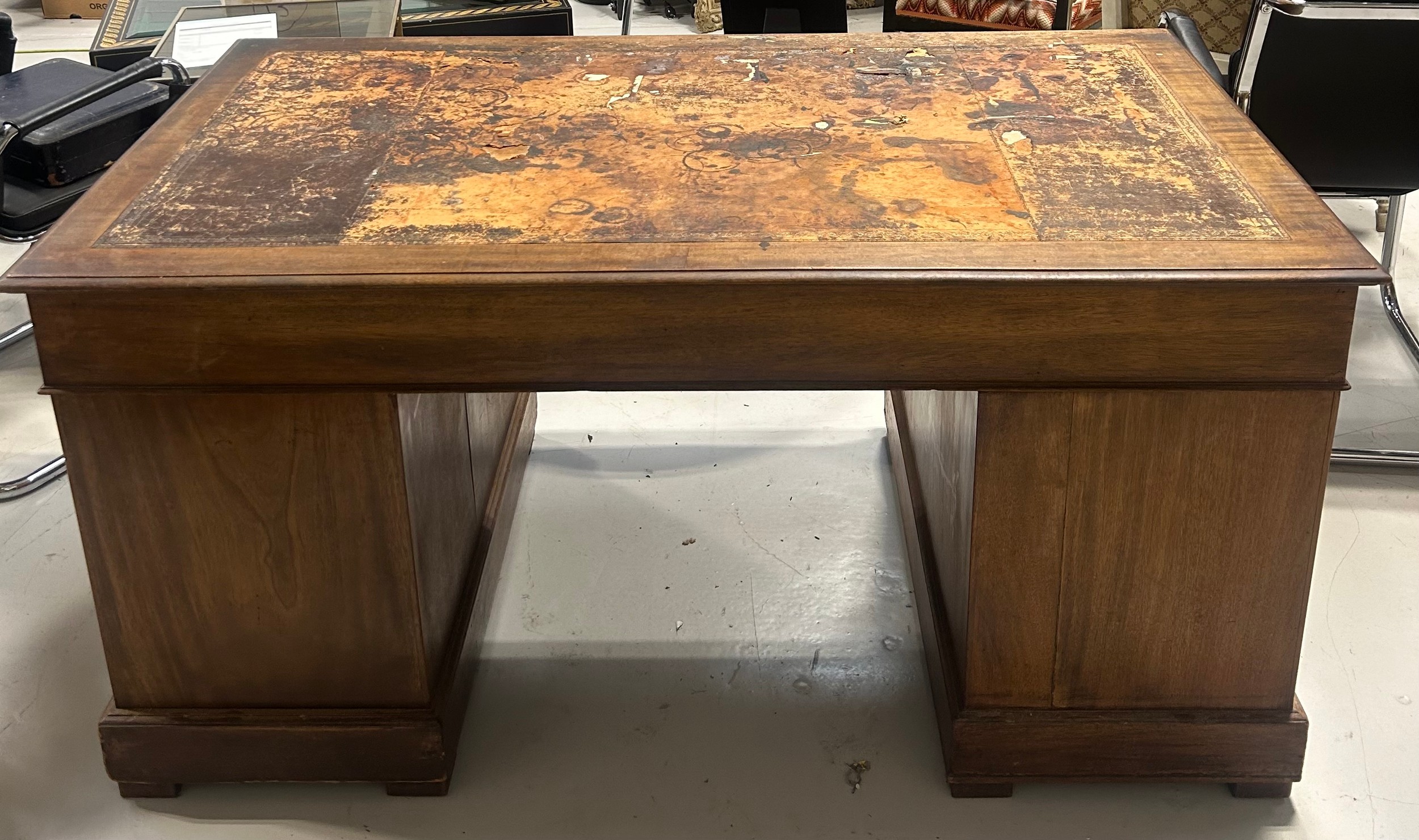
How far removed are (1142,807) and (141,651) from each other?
1.27 metres

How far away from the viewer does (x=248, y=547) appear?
1.66m

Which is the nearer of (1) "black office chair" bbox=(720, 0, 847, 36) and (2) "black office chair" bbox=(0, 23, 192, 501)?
(2) "black office chair" bbox=(0, 23, 192, 501)

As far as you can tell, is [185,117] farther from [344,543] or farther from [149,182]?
[344,543]

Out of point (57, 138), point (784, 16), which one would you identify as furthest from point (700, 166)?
point (784, 16)

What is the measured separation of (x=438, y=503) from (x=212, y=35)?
1727 mm

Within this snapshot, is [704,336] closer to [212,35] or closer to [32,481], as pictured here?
[32,481]

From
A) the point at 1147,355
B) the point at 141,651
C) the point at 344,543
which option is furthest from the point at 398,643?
the point at 1147,355

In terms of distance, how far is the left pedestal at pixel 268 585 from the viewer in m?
1.58

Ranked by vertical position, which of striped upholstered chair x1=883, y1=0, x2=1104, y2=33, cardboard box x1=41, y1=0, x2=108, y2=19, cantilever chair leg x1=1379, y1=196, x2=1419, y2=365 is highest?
striped upholstered chair x1=883, y1=0, x2=1104, y2=33

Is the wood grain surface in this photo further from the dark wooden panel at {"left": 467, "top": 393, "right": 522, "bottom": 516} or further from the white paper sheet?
the white paper sheet

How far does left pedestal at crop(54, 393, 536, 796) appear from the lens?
62.4 inches

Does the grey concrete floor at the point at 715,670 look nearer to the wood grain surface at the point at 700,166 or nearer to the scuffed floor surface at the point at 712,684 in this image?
the scuffed floor surface at the point at 712,684

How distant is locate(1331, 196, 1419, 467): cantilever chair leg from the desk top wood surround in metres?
0.92

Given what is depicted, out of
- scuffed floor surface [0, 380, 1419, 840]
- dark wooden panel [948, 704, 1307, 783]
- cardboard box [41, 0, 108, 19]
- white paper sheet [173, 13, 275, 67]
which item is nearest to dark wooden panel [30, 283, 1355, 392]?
dark wooden panel [948, 704, 1307, 783]
